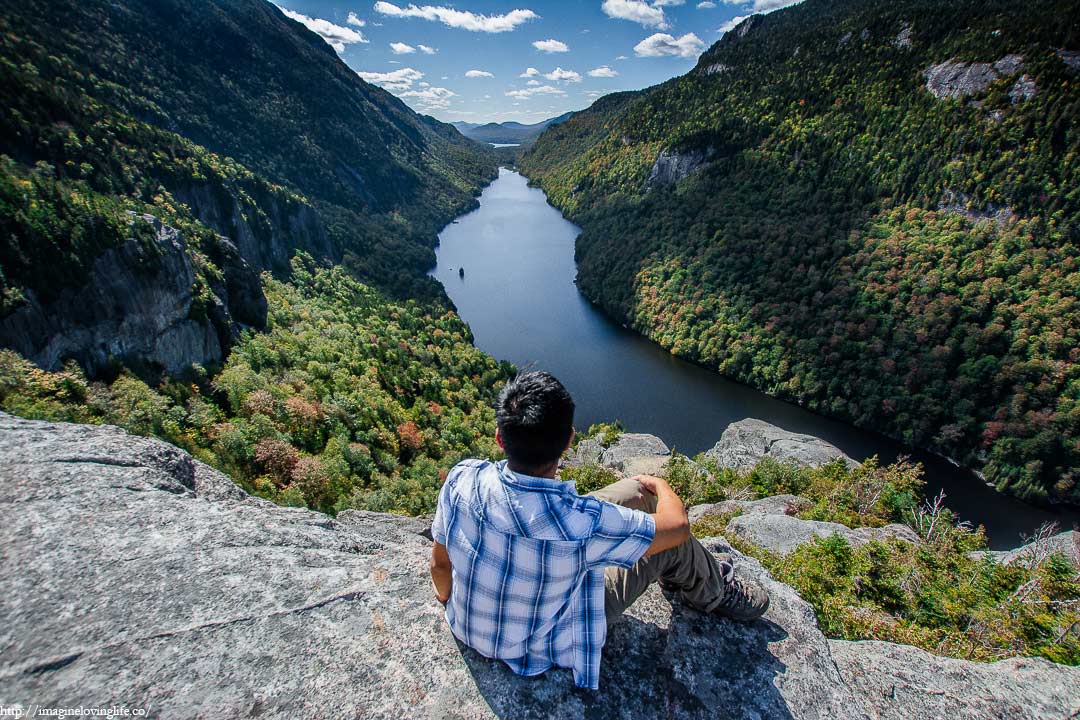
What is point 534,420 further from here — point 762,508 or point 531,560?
point 762,508

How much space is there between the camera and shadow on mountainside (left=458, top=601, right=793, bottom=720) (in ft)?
9.97

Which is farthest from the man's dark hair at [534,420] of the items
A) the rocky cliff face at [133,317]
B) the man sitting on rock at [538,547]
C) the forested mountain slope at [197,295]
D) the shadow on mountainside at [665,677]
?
the rocky cliff face at [133,317]

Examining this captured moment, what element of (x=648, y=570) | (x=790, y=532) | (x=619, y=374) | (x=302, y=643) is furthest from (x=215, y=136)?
(x=648, y=570)

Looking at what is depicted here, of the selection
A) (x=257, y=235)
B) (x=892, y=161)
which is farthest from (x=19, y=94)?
(x=892, y=161)

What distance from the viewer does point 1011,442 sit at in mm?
37938

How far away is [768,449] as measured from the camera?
2894cm

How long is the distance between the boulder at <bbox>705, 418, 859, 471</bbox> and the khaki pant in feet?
81.6

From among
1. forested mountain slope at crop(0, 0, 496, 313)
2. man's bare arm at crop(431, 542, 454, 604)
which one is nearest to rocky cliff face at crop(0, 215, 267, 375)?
forested mountain slope at crop(0, 0, 496, 313)

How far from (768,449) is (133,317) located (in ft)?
118

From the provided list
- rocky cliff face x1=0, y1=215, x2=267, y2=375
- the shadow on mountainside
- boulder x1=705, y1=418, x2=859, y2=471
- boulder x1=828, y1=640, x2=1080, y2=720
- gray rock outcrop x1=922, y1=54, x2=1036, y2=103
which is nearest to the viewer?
the shadow on mountainside

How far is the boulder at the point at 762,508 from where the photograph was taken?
1488 centimetres

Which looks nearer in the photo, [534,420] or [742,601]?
[534,420]

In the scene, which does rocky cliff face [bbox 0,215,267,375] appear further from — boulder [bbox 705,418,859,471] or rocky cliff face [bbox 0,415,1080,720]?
boulder [bbox 705,418,859,471]

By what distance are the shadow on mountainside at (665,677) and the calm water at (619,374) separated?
14.7m
